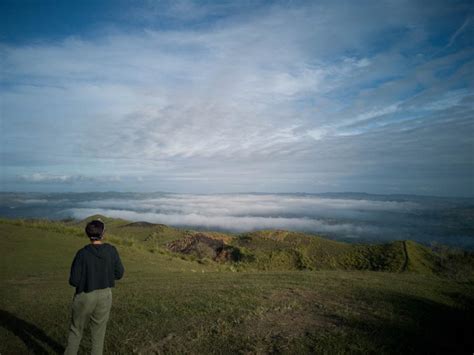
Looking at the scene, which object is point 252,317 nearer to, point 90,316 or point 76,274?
point 90,316

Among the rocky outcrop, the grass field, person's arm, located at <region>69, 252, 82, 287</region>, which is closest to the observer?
person's arm, located at <region>69, 252, 82, 287</region>

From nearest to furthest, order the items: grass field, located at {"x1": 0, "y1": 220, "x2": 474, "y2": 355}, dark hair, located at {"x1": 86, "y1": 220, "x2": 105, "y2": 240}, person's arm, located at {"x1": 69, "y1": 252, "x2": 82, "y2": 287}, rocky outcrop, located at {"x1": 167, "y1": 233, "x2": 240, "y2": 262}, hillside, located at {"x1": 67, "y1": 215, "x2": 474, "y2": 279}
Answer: person's arm, located at {"x1": 69, "y1": 252, "x2": 82, "y2": 287}
dark hair, located at {"x1": 86, "y1": 220, "x2": 105, "y2": 240}
grass field, located at {"x1": 0, "y1": 220, "x2": 474, "y2": 355}
hillside, located at {"x1": 67, "y1": 215, "x2": 474, "y2": 279}
rocky outcrop, located at {"x1": 167, "y1": 233, "x2": 240, "y2": 262}

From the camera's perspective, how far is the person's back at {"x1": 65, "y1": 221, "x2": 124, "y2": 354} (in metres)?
5.27

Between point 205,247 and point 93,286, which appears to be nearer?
point 93,286

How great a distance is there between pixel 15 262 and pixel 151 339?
14.9 metres

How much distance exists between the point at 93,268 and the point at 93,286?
31 cm

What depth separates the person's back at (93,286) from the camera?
207 inches

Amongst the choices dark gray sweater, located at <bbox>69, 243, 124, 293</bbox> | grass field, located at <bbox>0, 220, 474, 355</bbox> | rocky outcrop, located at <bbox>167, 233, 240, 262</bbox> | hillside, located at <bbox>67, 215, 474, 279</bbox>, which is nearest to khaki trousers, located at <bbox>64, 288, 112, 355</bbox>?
dark gray sweater, located at <bbox>69, 243, 124, 293</bbox>

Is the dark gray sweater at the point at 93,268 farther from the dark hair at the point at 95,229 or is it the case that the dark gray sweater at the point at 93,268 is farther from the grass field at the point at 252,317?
the grass field at the point at 252,317

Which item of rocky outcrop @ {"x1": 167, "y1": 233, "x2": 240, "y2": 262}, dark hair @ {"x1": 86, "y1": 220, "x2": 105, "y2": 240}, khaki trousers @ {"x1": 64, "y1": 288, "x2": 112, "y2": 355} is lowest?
rocky outcrop @ {"x1": 167, "y1": 233, "x2": 240, "y2": 262}

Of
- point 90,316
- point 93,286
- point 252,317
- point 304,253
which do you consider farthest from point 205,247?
point 93,286

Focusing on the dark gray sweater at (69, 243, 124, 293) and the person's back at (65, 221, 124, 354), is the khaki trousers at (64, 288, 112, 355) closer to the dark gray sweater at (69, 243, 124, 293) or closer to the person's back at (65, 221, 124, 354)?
the person's back at (65, 221, 124, 354)

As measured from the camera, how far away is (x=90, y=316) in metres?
5.43

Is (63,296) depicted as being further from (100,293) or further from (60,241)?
(60,241)
